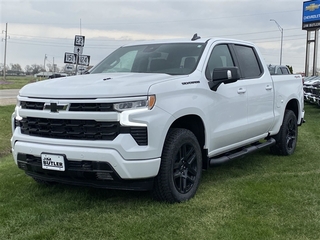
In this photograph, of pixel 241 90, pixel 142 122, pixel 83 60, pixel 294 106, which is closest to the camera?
pixel 142 122

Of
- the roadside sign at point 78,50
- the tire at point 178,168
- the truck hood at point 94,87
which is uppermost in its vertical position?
the roadside sign at point 78,50

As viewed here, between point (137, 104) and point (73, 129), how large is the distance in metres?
0.69

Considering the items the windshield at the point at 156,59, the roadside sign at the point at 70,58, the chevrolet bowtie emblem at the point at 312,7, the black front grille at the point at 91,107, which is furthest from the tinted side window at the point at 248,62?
the chevrolet bowtie emblem at the point at 312,7

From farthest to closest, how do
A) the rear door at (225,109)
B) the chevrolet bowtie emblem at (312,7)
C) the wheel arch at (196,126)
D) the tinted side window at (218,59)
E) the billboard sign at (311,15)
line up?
the chevrolet bowtie emblem at (312,7) < the billboard sign at (311,15) < the tinted side window at (218,59) < the rear door at (225,109) < the wheel arch at (196,126)

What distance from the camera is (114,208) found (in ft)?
13.8

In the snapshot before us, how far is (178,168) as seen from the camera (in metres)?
4.30

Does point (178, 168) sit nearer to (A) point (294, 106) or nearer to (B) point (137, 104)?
(B) point (137, 104)

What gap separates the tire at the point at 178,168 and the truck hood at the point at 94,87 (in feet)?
2.05

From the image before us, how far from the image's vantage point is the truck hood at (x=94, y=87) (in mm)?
3785

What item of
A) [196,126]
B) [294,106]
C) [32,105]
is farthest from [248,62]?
[32,105]

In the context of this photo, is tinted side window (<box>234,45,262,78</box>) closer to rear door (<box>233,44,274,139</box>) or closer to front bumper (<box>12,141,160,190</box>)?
rear door (<box>233,44,274,139</box>)

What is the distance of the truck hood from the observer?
149 inches

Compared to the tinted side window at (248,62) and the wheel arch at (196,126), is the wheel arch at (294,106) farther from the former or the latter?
the wheel arch at (196,126)

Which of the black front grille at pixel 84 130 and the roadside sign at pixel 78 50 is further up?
the roadside sign at pixel 78 50
